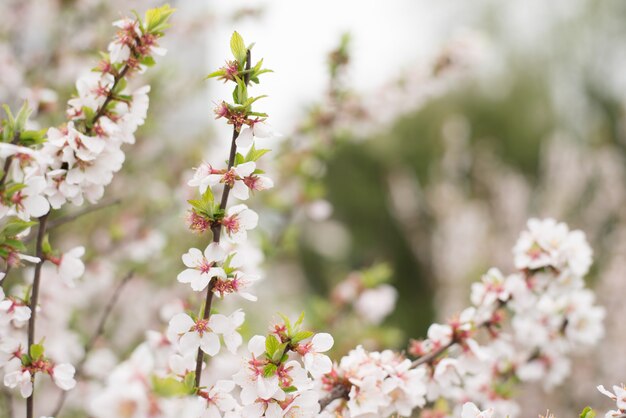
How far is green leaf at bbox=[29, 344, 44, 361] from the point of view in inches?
29.4

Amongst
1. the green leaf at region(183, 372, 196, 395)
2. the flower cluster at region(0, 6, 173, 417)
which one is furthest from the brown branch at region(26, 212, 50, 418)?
the green leaf at region(183, 372, 196, 395)

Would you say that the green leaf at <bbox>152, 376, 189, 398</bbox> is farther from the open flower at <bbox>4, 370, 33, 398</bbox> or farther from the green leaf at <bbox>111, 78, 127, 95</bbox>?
the green leaf at <bbox>111, 78, 127, 95</bbox>

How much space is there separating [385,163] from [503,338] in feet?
12.7

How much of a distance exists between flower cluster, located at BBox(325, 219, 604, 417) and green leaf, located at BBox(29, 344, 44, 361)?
1.18 feet

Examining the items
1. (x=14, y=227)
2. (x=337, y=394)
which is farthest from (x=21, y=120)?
(x=337, y=394)

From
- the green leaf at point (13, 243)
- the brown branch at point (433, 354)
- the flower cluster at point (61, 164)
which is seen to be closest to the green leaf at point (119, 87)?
the flower cluster at point (61, 164)

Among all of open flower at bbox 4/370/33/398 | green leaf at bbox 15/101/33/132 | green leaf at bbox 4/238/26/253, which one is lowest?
open flower at bbox 4/370/33/398

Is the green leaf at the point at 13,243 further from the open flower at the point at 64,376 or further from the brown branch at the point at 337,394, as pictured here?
the brown branch at the point at 337,394

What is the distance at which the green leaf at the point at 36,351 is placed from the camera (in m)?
0.75

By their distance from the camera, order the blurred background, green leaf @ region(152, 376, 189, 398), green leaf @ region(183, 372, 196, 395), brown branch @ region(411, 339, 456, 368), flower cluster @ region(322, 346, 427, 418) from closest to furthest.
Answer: green leaf @ region(152, 376, 189, 398) → green leaf @ region(183, 372, 196, 395) → flower cluster @ region(322, 346, 427, 418) → brown branch @ region(411, 339, 456, 368) → the blurred background

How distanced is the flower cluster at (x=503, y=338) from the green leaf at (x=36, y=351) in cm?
36

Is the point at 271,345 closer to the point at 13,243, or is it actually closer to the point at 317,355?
the point at 317,355

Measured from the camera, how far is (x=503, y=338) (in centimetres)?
101

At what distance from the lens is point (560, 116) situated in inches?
190
